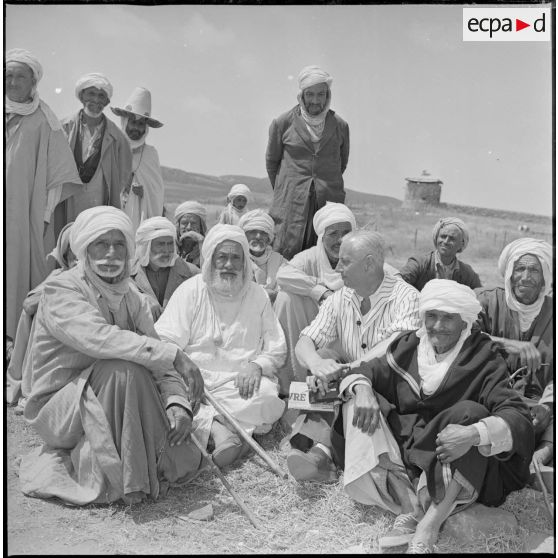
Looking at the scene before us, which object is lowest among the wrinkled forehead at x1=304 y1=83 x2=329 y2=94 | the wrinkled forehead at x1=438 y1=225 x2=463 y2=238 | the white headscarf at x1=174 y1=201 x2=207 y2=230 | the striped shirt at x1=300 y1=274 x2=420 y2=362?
the striped shirt at x1=300 y1=274 x2=420 y2=362

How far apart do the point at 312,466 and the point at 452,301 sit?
1274 mm

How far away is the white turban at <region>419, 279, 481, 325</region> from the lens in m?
3.71

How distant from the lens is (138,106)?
6.58 metres

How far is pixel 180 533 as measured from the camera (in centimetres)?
381

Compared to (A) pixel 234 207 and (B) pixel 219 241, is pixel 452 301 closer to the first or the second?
(B) pixel 219 241

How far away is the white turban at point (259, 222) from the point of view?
6.14 m

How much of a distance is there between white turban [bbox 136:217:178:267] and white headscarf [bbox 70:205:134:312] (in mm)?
1343

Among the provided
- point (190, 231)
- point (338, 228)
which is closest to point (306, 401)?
point (338, 228)

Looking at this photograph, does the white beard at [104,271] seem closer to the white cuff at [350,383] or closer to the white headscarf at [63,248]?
the white headscarf at [63,248]

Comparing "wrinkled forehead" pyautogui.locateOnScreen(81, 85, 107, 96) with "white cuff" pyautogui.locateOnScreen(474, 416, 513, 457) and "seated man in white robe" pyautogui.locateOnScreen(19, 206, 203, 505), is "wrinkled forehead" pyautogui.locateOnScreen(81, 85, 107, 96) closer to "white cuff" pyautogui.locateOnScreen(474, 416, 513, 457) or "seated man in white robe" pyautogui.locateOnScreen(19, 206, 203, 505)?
"seated man in white robe" pyautogui.locateOnScreen(19, 206, 203, 505)

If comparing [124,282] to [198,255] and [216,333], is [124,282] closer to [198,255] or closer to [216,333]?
[216,333]

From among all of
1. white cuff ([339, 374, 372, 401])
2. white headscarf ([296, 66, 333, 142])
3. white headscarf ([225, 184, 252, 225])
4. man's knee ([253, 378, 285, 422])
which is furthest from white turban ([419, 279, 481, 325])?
white headscarf ([225, 184, 252, 225])

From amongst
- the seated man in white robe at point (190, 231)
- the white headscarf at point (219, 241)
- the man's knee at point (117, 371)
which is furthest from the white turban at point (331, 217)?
the man's knee at point (117, 371)

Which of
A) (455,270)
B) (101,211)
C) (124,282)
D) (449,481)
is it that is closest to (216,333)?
(124,282)
